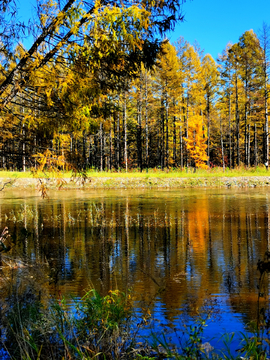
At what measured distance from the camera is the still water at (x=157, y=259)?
4637 millimetres

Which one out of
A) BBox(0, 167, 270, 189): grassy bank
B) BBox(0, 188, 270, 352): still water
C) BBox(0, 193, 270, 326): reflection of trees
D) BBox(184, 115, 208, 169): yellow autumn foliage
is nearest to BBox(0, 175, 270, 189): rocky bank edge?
BBox(0, 167, 270, 189): grassy bank

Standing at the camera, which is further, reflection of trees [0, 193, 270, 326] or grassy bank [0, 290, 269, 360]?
reflection of trees [0, 193, 270, 326]

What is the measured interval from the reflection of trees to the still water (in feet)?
0.05

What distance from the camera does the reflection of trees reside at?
5.27 meters

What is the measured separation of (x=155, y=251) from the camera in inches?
306

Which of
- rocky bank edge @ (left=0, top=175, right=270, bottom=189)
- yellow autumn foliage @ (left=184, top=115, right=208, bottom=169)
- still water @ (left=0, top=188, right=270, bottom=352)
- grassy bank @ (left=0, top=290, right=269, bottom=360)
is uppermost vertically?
yellow autumn foliage @ (left=184, top=115, right=208, bottom=169)

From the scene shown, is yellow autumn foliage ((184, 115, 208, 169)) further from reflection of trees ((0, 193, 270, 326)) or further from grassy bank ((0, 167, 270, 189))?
reflection of trees ((0, 193, 270, 326))

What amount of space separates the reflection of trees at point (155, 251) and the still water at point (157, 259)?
14 mm

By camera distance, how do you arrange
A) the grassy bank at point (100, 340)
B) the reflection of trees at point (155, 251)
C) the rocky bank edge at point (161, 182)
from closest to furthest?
the grassy bank at point (100, 340) < the reflection of trees at point (155, 251) < the rocky bank edge at point (161, 182)

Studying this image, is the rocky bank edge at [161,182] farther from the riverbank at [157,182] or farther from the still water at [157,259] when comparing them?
the still water at [157,259]

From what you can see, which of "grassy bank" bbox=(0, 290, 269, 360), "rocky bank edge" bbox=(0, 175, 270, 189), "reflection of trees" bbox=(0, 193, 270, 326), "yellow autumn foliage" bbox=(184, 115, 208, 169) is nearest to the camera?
"grassy bank" bbox=(0, 290, 269, 360)

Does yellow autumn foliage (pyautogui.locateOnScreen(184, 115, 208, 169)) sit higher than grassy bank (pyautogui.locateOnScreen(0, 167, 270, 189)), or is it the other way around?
yellow autumn foliage (pyautogui.locateOnScreen(184, 115, 208, 169))

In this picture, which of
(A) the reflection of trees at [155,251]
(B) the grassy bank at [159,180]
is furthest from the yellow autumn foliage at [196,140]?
(A) the reflection of trees at [155,251]

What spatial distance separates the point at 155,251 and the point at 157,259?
0.71m
